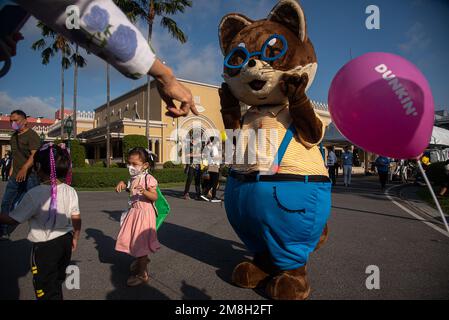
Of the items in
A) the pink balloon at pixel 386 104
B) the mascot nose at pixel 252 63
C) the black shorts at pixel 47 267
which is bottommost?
the black shorts at pixel 47 267

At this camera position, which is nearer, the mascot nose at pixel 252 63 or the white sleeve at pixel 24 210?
the white sleeve at pixel 24 210

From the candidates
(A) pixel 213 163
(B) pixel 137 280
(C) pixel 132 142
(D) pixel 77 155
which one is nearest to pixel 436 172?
(A) pixel 213 163

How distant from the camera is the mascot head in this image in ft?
9.71

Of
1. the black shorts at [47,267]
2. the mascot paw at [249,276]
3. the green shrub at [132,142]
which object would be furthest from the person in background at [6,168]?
the mascot paw at [249,276]

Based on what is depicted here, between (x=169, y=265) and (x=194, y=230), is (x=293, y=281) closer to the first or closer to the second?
(x=169, y=265)

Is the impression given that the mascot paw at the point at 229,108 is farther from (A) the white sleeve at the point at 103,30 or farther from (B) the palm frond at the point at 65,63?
(B) the palm frond at the point at 65,63

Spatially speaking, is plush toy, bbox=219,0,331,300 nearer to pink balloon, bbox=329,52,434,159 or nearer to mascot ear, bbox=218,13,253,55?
mascot ear, bbox=218,13,253,55

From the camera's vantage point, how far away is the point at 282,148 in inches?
114

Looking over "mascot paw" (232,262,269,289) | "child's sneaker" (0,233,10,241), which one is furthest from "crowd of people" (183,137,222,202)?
"mascot paw" (232,262,269,289)

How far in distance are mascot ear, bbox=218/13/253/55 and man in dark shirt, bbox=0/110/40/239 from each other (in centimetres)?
308

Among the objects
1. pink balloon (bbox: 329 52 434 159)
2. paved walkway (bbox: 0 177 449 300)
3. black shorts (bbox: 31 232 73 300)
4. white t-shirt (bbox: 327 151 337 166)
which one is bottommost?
paved walkway (bbox: 0 177 449 300)

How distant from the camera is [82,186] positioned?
13.6m

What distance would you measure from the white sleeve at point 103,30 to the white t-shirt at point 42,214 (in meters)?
1.38

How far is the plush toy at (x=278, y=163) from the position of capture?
2.77 meters
